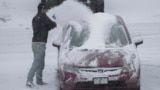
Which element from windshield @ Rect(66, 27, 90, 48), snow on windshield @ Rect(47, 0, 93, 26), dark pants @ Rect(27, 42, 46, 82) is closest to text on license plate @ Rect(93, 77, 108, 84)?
windshield @ Rect(66, 27, 90, 48)

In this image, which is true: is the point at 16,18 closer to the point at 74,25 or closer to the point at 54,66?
the point at 54,66

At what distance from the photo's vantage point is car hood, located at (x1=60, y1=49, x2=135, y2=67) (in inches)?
288

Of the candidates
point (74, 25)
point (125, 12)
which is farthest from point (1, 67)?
point (125, 12)

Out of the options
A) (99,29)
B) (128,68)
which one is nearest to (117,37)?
(99,29)

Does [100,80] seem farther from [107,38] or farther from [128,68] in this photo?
[107,38]

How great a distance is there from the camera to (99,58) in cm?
750

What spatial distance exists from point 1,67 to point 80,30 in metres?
3.28

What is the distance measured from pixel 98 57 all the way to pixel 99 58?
43mm

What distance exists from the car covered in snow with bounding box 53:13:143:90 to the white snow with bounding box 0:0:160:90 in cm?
105

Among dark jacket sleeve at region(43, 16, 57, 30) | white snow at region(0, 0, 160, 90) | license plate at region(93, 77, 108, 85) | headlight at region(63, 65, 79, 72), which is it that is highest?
dark jacket sleeve at region(43, 16, 57, 30)

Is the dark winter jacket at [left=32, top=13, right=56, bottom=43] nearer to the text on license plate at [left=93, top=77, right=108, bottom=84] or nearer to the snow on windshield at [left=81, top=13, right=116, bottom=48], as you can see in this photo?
the snow on windshield at [left=81, top=13, right=116, bottom=48]

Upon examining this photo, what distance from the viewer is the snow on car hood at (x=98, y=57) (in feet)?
24.0

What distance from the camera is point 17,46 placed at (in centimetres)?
1473

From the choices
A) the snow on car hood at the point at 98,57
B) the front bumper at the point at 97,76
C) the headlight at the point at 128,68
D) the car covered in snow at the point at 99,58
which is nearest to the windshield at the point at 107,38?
the car covered in snow at the point at 99,58
